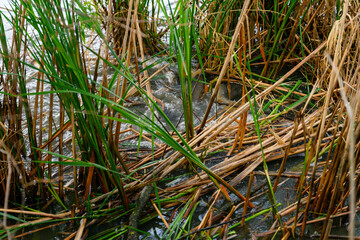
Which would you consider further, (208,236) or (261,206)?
(261,206)

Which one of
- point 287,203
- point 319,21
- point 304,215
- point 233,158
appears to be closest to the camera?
point 304,215

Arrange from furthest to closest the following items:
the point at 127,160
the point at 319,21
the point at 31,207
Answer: the point at 319,21 → the point at 127,160 → the point at 31,207

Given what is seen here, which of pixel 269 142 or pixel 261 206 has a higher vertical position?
pixel 269 142

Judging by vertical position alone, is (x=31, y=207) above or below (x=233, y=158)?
above

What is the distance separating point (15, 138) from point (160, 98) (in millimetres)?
1185

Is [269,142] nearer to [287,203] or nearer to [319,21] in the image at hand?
[287,203]

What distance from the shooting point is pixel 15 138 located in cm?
151

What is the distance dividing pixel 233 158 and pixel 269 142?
0.19 metres

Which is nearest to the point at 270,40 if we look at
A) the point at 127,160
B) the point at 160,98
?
the point at 160,98

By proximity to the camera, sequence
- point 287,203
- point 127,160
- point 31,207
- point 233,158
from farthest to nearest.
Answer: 1. point 127,160
2. point 233,158
3. point 31,207
4. point 287,203

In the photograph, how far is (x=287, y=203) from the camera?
4.79ft

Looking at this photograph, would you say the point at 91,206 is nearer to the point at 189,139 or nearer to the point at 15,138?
the point at 15,138

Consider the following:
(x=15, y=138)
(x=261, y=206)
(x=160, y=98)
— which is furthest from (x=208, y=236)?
(x=160, y=98)

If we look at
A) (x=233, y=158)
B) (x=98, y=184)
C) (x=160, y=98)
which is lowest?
(x=233, y=158)
